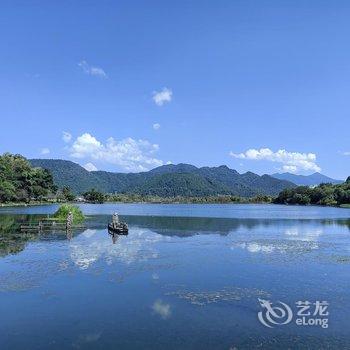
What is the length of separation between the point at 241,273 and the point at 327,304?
338 inches

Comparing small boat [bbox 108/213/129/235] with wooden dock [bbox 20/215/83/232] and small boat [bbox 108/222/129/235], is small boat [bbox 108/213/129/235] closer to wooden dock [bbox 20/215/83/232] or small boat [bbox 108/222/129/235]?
small boat [bbox 108/222/129/235]

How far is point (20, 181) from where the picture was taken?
144250 millimetres

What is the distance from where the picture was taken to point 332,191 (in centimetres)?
19162

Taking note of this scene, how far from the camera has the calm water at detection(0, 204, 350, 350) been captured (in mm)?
17359

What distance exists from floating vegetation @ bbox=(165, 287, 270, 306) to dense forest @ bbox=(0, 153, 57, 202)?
116 meters

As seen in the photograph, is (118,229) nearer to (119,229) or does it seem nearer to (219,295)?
(119,229)

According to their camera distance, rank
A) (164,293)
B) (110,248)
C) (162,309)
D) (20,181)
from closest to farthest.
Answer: (162,309) < (164,293) < (110,248) < (20,181)

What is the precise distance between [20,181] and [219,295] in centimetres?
13121

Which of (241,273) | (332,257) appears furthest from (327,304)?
(332,257)

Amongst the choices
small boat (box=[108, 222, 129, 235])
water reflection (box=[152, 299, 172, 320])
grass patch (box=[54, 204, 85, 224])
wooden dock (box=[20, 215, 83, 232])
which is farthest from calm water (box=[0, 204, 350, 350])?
grass patch (box=[54, 204, 85, 224])

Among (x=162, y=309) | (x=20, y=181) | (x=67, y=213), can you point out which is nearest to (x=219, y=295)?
(x=162, y=309)

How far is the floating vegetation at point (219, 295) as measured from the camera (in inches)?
907

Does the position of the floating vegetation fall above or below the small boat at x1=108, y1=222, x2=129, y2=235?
below

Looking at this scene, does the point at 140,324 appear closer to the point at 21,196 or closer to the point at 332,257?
the point at 332,257
